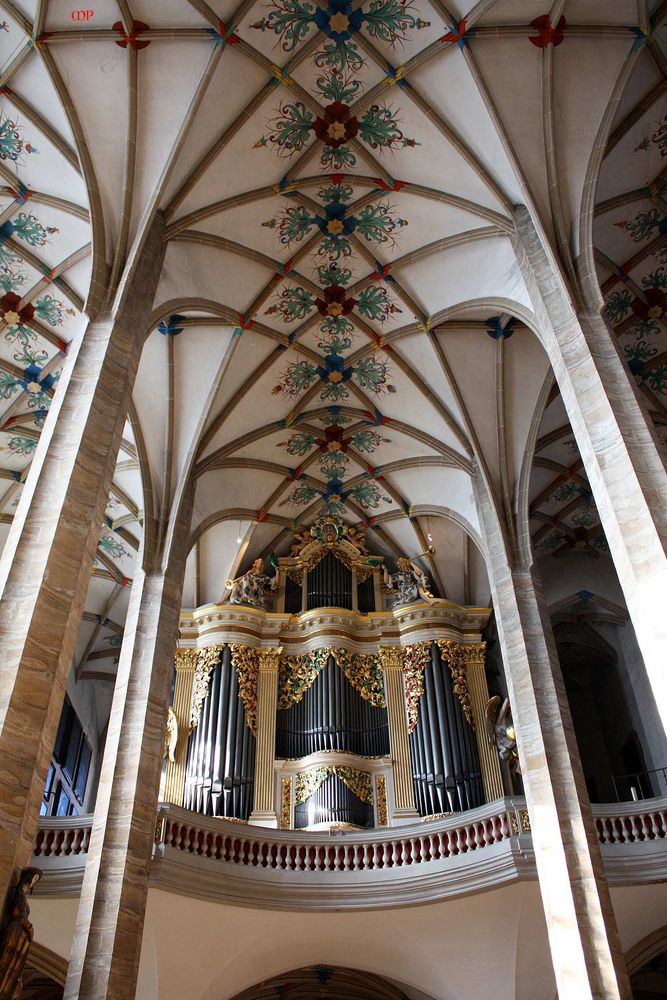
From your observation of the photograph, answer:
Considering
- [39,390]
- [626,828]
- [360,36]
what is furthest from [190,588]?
[360,36]

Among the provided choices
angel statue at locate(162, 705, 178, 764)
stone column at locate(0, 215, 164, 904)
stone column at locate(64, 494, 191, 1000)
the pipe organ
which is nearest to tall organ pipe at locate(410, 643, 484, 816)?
the pipe organ

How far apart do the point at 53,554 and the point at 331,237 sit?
8.22m

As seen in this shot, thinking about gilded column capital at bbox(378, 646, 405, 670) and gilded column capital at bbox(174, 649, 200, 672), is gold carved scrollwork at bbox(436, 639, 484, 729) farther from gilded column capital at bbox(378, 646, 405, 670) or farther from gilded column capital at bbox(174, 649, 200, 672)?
gilded column capital at bbox(174, 649, 200, 672)

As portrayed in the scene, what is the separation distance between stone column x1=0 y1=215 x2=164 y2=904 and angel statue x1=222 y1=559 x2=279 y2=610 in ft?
25.7

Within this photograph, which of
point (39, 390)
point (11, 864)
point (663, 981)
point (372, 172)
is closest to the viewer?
point (11, 864)

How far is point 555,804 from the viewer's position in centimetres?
1075

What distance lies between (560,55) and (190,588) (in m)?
11.6

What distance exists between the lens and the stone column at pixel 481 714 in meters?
14.7

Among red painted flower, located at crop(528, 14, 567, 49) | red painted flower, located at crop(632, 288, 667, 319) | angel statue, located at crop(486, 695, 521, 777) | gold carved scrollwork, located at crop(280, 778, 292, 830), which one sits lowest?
gold carved scrollwork, located at crop(280, 778, 292, 830)

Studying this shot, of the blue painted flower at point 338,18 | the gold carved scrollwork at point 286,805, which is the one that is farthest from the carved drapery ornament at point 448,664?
the blue painted flower at point 338,18

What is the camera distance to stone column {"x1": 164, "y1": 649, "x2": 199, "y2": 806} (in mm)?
14633

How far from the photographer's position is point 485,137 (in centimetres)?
1151

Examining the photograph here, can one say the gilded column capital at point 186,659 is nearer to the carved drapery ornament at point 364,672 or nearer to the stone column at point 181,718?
the stone column at point 181,718

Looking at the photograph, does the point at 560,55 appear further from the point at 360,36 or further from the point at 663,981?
the point at 663,981
